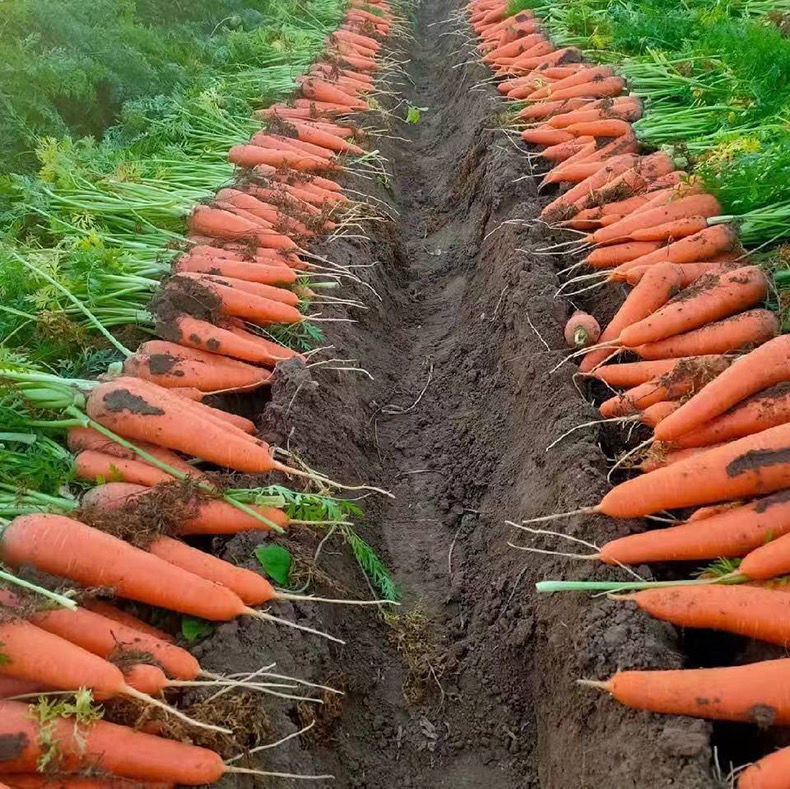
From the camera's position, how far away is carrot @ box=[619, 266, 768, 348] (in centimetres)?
309

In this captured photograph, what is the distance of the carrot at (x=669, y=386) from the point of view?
2.85 meters

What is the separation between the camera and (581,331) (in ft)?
11.3

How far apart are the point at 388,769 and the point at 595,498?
1391 mm

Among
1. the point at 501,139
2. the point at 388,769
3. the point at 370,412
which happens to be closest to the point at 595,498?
the point at 388,769

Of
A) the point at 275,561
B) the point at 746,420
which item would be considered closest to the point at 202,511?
the point at 275,561

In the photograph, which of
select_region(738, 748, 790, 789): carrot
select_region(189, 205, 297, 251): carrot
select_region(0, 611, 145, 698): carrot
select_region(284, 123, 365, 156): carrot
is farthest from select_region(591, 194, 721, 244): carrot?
select_region(0, 611, 145, 698): carrot

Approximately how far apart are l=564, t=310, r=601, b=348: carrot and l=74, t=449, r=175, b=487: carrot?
2198 mm

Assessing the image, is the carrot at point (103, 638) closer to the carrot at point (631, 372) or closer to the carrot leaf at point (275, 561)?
the carrot leaf at point (275, 561)

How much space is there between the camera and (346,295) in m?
4.43

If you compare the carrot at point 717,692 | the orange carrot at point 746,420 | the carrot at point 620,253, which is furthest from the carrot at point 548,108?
the carrot at point 717,692

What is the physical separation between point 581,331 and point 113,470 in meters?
2.41

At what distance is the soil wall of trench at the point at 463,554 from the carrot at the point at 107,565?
0.15m

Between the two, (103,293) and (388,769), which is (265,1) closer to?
(103,293)

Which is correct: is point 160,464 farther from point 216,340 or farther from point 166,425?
point 216,340
